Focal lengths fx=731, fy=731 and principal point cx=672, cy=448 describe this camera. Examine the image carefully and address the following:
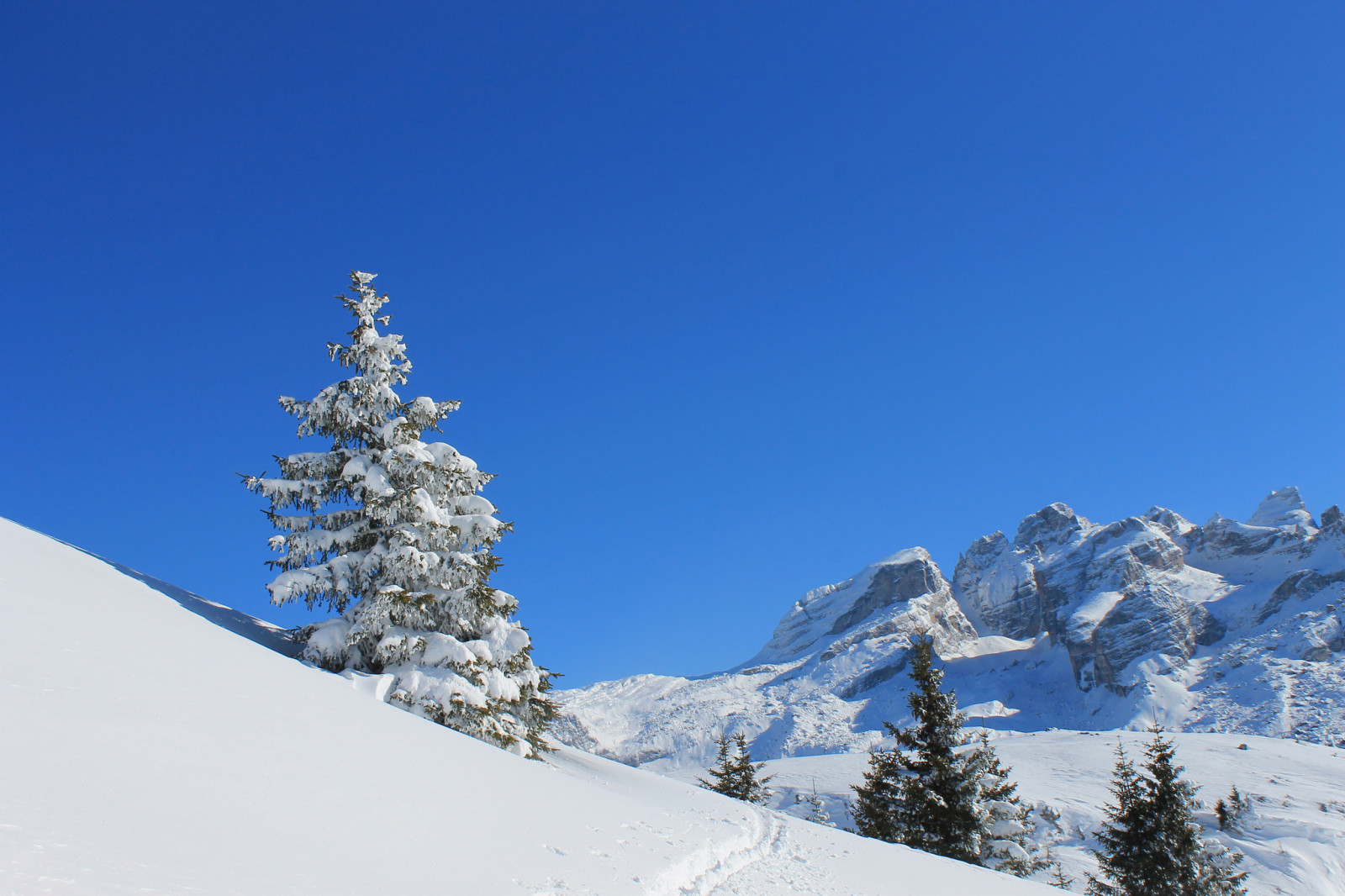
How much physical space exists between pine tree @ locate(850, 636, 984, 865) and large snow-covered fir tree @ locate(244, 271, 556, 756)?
36.8 feet

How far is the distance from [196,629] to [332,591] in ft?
13.9

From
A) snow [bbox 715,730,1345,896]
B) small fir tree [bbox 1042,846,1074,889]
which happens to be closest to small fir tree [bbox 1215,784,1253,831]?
snow [bbox 715,730,1345,896]

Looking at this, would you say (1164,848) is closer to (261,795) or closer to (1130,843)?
(1130,843)

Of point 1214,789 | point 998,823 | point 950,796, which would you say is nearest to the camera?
point 950,796

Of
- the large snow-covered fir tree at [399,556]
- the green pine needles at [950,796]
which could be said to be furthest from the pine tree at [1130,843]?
the large snow-covered fir tree at [399,556]

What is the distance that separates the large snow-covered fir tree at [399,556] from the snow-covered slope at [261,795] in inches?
82.8

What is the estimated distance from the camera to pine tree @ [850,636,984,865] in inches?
787

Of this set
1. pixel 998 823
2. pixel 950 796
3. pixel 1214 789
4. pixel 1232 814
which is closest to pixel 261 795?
pixel 950 796

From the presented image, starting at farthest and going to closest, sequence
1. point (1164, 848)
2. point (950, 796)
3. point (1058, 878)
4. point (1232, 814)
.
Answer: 1. point (1232, 814)
2. point (1058, 878)
3. point (1164, 848)
4. point (950, 796)

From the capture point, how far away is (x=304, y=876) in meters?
5.07

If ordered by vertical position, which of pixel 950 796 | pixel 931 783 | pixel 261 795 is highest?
pixel 931 783

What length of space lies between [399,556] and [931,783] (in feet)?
52.2

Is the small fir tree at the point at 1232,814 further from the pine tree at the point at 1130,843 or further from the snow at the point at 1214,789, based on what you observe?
the pine tree at the point at 1130,843

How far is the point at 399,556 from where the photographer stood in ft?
47.3
